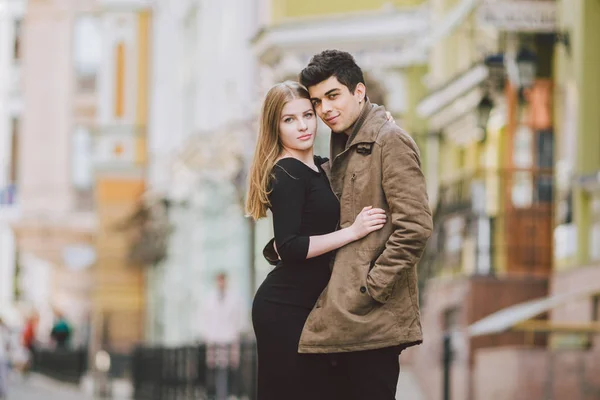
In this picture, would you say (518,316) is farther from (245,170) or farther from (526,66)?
(245,170)

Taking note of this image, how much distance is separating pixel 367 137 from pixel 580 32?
46.2 feet

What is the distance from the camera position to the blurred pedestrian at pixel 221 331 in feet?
68.8

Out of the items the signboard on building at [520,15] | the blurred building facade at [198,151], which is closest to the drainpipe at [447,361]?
the signboard on building at [520,15]

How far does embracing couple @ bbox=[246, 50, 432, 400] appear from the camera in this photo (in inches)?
284

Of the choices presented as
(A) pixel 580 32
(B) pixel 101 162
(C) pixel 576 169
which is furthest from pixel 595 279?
(B) pixel 101 162

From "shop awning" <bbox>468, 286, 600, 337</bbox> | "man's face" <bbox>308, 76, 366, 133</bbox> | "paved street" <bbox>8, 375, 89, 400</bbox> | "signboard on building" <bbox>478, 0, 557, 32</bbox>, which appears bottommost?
"paved street" <bbox>8, 375, 89, 400</bbox>

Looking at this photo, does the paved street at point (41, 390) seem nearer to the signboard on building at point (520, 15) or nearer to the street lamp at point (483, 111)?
the street lamp at point (483, 111)

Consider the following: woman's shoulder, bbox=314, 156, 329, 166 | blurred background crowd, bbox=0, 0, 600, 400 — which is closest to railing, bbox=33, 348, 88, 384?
blurred background crowd, bbox=0, 0, 600, 400

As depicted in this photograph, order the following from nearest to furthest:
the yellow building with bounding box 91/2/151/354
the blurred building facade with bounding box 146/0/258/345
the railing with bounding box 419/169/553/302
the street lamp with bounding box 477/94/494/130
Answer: the railing with bounding box 419/169/553/302
the street lamp with bounding box 477/94/494/130
the blurred building facade with bounding box 146/0/258/345
the yellow building with bounding box 91/2/151/354

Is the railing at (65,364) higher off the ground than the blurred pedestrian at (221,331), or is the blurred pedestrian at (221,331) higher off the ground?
the blurred pedestrian at (221,331)

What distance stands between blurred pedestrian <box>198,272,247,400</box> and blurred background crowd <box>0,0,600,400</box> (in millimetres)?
40

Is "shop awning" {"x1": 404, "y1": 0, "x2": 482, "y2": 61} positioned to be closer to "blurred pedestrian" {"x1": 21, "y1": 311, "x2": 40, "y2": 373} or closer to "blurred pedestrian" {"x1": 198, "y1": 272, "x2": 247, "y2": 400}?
"blurred pedestrian" {"x1": 198, "y1": 272, "x2": 247, "y2": 400}

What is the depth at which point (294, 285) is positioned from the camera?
7.47 m

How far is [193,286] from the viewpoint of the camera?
43875 millimetres
